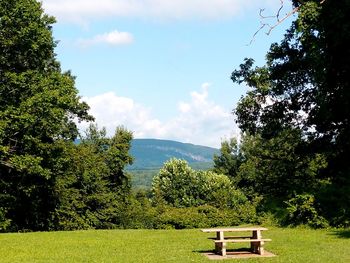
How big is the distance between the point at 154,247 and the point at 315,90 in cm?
1202

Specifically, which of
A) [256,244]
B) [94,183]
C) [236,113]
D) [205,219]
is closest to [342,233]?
[256,244]

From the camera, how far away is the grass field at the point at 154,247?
14.9 m

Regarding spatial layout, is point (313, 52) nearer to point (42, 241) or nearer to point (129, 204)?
point (42, 241)

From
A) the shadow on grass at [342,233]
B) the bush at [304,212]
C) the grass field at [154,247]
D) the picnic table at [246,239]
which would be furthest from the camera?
the bush at [304,212]

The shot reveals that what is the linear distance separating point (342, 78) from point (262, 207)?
8.09 metres

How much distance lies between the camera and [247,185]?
3349 inches

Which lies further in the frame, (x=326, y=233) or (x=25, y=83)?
(x=25, y=83)

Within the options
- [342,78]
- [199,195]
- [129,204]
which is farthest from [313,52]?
[199,195]

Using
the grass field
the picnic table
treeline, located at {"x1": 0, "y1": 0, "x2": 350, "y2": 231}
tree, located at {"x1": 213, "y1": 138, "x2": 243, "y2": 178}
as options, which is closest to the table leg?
the picnic table

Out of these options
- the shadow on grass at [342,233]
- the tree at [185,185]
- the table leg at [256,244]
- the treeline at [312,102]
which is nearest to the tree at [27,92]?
the treeline at [312,102]

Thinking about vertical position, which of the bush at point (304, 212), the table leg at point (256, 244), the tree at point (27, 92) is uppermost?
the tree at point (27, 92)

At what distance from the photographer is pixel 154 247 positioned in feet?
58.0

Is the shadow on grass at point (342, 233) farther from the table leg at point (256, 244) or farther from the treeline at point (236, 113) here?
the table leg at point (256, 244)

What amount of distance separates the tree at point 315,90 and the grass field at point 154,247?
13.3ft
